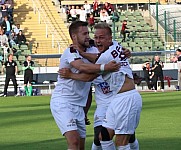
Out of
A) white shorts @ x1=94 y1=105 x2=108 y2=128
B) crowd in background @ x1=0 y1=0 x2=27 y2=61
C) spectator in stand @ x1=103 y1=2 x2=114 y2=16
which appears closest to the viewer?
white shorts @ x1=94 y1=105 x2=108 y2=128

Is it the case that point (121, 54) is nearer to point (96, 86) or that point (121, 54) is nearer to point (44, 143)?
point (96, 86)

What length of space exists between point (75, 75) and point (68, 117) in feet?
2.04

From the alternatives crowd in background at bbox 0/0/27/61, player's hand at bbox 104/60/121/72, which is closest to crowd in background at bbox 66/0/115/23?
crowd in background at bbox 0/0/27/61

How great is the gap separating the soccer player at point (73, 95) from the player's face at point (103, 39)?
303 millimetres

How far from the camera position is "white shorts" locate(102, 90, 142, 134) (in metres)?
10.3

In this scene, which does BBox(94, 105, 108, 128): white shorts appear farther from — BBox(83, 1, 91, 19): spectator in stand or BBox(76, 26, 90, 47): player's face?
BBox(83, 1, 91, 19): spectator in stand

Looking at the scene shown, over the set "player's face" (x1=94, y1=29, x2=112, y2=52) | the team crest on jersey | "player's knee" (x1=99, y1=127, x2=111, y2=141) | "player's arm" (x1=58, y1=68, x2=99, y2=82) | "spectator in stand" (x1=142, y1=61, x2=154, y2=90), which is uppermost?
"player's face" (x1=94, y1=29, x2=112, y2=52)

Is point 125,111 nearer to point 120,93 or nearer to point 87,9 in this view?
point 120,93

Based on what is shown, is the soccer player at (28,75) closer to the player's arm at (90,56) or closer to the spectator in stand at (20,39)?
the spectator in stand at (20,39)

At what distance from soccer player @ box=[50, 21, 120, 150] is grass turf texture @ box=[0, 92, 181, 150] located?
144 inches

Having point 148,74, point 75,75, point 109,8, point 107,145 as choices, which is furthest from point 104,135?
point 109,8

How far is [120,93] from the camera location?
1038 cm

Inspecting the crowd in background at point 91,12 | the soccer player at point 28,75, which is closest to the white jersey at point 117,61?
the soccer player at point 28,75

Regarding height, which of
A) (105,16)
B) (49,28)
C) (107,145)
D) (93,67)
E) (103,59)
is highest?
(103,59)
